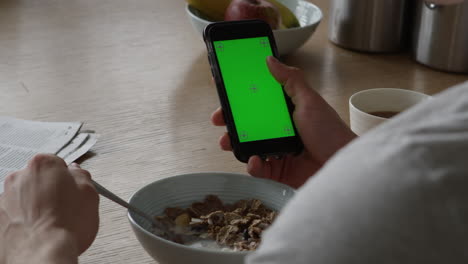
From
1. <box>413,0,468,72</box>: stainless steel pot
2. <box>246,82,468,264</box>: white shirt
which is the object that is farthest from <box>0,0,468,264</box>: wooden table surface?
<box>246,82,468,264</box>: white shirt

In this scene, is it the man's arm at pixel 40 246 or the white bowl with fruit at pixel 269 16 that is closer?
the man's arm at pixel 40 246

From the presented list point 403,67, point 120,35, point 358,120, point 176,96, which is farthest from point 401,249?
point 120,35

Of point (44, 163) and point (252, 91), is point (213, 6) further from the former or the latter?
point (44, 163)

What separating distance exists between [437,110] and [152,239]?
38 cm

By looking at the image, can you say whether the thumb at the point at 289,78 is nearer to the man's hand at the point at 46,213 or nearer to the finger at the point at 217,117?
the finger at the point at 217,117

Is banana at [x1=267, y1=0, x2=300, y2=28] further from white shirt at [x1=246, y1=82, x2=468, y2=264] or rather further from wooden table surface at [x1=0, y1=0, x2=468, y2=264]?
white shirt at [x1=246, y1=82, x2=468, y2=264]

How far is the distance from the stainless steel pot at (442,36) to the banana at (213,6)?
0.35m

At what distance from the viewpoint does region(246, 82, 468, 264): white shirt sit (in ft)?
0.75

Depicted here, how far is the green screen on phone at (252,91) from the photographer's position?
2.57ft

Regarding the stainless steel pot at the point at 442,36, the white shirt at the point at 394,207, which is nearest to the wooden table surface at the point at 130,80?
the stainless steel pot at the point at 442,36

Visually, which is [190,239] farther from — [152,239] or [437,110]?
[437,110]

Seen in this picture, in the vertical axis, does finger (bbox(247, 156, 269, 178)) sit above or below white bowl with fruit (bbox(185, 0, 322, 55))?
below

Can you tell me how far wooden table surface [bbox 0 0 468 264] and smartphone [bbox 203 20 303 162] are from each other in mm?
103

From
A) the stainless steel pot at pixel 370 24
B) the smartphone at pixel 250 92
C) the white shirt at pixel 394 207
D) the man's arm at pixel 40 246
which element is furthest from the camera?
the stainless steel pot at pixel 370 24
